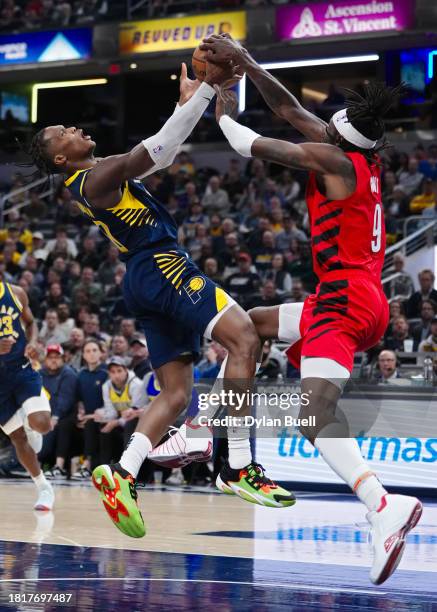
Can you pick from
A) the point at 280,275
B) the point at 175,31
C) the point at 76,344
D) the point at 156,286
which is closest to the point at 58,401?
the point at 76,344

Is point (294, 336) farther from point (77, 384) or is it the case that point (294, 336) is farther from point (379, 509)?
point (77, 384)

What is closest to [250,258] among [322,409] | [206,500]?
[206,500]

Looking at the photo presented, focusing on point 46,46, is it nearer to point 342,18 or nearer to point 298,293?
point 342,18

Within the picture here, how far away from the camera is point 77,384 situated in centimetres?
1400

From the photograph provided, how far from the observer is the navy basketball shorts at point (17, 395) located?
10117 mm

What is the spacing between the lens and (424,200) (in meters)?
17.0

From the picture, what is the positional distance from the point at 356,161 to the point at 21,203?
18.8 metres

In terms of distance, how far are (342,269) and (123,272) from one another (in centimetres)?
1237

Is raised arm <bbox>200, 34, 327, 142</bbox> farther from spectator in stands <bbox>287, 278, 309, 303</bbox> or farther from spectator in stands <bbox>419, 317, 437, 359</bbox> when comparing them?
spectator in stands <bbox>287, 278, 309, 303</bbox>

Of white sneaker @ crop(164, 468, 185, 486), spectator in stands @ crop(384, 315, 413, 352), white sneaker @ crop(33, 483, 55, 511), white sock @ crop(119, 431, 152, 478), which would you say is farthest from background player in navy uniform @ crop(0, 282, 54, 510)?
spectator in stands @ crop(384, 315, 413, 352)

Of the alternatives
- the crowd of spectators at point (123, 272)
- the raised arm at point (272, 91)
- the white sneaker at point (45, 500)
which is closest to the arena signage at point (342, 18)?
the crowd of spectators at point (123, 272)

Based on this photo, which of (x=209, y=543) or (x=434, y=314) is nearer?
(x=209, y=543)

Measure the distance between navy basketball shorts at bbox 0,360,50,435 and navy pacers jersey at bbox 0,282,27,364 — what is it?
0.33 ft

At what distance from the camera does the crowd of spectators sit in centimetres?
1340
